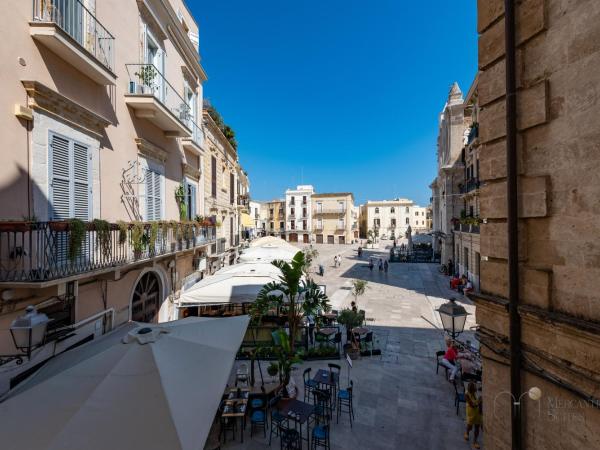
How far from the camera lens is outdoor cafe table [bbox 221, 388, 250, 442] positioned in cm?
638

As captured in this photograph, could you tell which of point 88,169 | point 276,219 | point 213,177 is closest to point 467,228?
point 213,177

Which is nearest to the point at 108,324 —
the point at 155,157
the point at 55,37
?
the point at 155,157

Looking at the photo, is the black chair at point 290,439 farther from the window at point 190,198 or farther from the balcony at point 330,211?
the balcony at point 330,211

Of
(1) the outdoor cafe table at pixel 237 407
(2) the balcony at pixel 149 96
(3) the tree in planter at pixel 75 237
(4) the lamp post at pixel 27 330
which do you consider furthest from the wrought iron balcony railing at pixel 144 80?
(1) the outdoor cafe table at pixel 237 407

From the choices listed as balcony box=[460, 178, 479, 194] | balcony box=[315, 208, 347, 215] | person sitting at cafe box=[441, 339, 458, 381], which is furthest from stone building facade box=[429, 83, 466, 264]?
balcony box=[315, 208, 347, 215]

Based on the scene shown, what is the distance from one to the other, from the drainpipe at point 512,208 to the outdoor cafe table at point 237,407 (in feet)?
→ 16.7

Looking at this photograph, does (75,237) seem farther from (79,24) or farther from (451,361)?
(451,361)

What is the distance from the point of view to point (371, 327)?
13898 millimetres

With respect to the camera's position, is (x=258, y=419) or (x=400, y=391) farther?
(x=400, y=391)

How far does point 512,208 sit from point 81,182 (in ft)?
27.5

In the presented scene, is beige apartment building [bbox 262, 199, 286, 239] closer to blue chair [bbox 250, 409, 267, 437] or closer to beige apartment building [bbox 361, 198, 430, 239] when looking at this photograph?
beige apartment building [bbox 361, 198, 430, 239]

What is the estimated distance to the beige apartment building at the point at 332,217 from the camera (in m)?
68.9

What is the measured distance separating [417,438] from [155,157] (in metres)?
11.2

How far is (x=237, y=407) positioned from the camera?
6.62 meters
